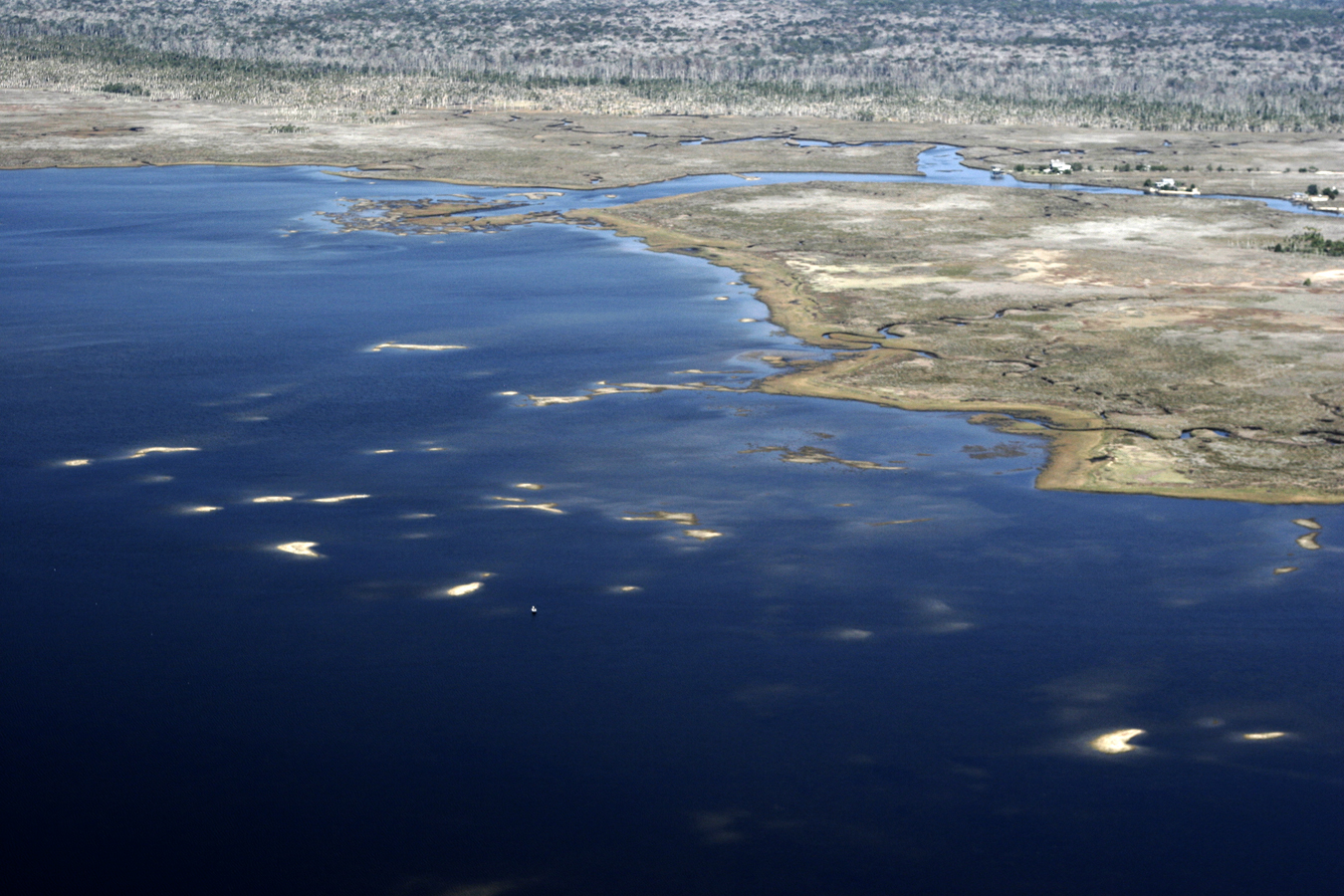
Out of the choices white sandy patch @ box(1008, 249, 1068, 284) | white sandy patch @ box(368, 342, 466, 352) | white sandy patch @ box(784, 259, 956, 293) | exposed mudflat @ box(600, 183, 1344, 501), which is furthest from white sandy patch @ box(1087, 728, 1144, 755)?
white sandy patch @ box(1008, 249, 1068, 284)

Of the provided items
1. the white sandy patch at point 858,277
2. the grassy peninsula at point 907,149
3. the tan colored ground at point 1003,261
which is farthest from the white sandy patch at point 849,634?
the white sandy patch at point 858,277

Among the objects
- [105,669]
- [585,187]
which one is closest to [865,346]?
[105,669]

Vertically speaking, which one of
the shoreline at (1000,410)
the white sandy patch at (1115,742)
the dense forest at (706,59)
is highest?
the dense forest at (706,59)

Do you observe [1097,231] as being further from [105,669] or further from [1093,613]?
[105,669]

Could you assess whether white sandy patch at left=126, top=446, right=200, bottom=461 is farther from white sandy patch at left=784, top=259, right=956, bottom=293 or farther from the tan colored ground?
white sandy patch at left=784, top=259, right=956, bottom=293

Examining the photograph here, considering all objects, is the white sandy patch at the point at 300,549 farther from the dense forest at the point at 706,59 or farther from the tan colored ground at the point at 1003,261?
the dense forest at the point at 706,59

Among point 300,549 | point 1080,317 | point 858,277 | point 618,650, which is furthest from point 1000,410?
point 300,549

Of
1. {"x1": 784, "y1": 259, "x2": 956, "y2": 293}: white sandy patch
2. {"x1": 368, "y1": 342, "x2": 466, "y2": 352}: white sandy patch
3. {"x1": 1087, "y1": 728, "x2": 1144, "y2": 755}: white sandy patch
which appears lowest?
{"x1": 1087, "y1": 728, "x2": 1144, "y2": 755}: white sandy patch

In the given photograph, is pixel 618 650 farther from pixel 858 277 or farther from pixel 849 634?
pixel 858 277
